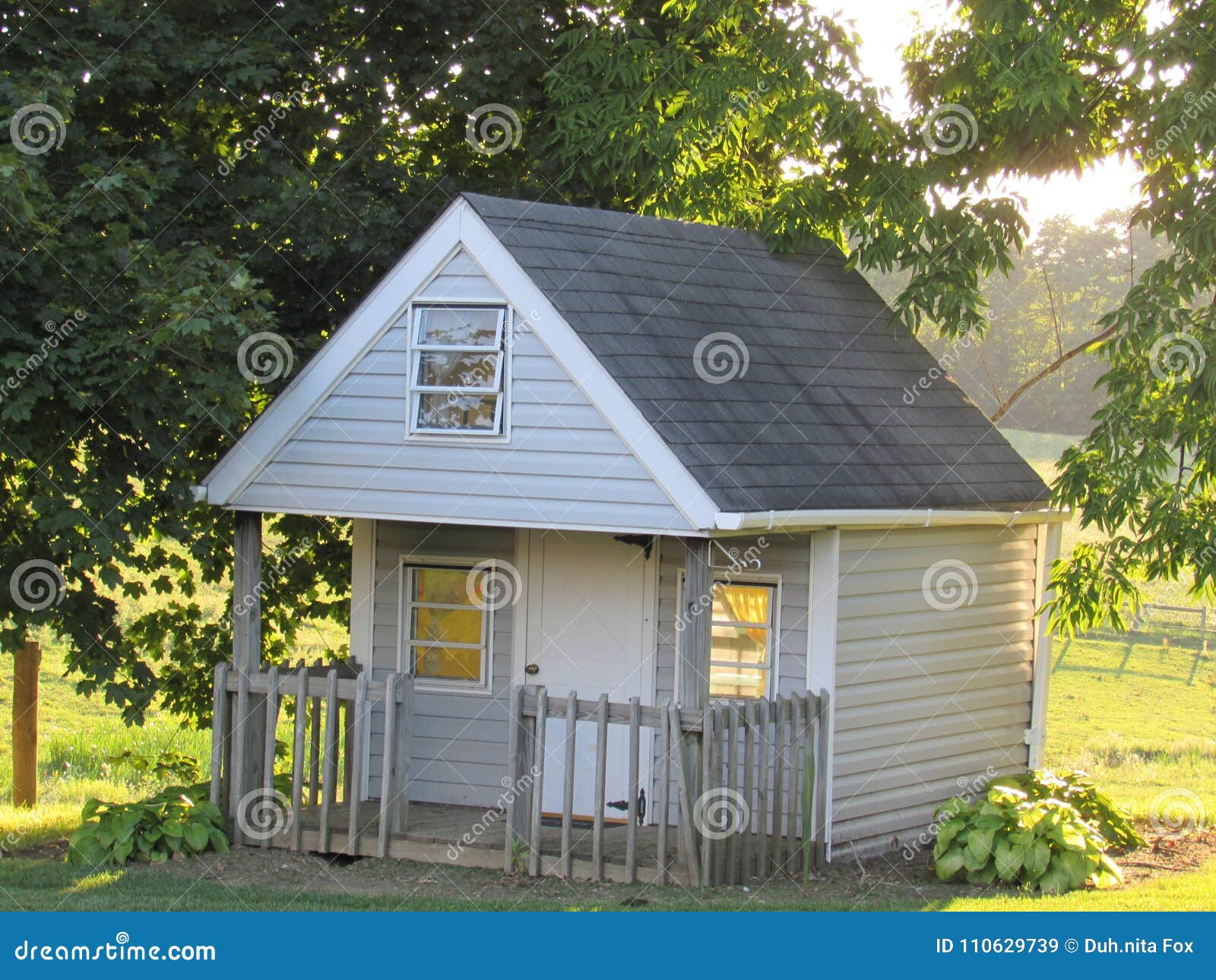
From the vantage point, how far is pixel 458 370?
12.1 m

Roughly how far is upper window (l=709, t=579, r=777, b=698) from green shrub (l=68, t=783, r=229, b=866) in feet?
14.8

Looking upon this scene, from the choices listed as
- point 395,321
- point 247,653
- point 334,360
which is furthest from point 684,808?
point 334,360

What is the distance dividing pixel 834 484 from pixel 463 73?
797 centimetres

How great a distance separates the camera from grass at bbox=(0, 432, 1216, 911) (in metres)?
10.8

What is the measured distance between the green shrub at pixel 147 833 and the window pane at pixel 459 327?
445 centimetres

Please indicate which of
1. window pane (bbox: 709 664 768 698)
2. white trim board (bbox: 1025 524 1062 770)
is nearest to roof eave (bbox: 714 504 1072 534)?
white trim board (bbox: 1025 524 1062 770)

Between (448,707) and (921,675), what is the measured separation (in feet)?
14.9

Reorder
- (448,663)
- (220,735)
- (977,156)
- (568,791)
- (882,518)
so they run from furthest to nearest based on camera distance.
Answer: (977,156)
(448,663)
(882,518)
(220,735)
(568,791)

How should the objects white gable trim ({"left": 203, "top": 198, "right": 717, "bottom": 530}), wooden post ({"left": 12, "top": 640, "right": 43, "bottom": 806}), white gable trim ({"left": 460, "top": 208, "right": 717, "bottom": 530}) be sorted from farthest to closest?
wooden post ({"left": 12, "top": 640, "right": 43, "bottom": 806}) → white gable trim ({"left": 203, "top": 198, "right": 717, "bottom": 530}) → white gable trim ({"left": 460, "top": 208, "right": 717, "bottom": 530})

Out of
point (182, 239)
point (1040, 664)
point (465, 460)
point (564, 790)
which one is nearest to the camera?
point (564, 790)

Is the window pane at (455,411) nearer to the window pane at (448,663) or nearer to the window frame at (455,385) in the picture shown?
the window frame at (455,385)

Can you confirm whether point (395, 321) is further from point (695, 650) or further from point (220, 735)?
point (220, 735)

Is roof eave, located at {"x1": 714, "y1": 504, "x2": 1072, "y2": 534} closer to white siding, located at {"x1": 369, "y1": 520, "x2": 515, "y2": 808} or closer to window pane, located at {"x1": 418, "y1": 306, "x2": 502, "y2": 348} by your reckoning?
window pane, located at {"x1": 418, "y1": 306, "x2": 502, "y2": 348}

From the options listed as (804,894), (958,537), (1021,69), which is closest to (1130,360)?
(958,537)
